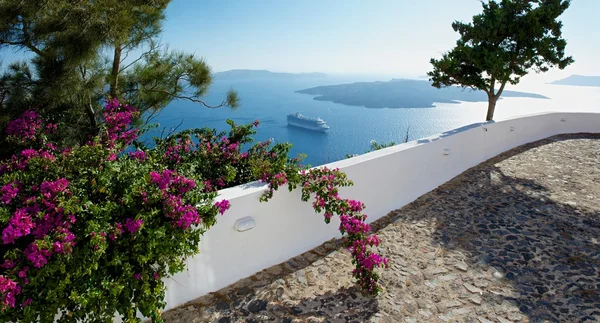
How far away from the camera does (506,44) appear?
8086 millimetres

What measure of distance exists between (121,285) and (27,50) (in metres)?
3.99

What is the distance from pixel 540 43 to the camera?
7.55 meters

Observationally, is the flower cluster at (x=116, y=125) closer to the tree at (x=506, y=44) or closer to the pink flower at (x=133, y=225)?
the pink flower at (x=133, y=225)

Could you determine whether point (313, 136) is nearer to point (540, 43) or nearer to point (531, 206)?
point (540, 43)

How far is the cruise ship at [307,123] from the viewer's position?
49750mm

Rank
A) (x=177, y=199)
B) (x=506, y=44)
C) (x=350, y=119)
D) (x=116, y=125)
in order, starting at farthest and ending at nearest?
(x=350, y=119)
(x=506, y=44)
(x=116, y=125)
(x=177, y=199)

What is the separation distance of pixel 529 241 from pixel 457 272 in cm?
103

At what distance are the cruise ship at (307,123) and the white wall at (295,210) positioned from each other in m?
44.7

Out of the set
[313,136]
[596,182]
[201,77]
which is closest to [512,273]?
[596,182]

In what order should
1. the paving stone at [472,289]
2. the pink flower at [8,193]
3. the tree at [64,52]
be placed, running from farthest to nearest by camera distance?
the tree at [64,52], the paving stone at [472,289], the pink flower at [8,193]

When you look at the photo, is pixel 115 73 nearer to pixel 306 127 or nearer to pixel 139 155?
pixel 139 155

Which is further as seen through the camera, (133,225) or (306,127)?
(306,127)

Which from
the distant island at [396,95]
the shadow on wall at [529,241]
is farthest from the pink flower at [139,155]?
the distant island at [396,95]

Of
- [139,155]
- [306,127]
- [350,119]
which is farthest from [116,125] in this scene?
[350,119]
